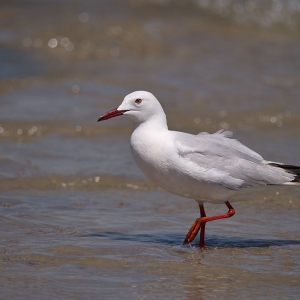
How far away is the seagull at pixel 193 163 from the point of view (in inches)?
243

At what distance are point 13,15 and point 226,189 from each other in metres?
9.74

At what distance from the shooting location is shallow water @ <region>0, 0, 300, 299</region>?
5.54 meters

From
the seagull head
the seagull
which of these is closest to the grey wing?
the seagull

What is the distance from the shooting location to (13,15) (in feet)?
49.2

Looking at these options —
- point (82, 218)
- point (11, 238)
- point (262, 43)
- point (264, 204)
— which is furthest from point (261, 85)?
point (11, 238)

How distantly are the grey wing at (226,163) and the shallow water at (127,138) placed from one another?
22cm

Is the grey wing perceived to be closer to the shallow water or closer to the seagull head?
the shallow water

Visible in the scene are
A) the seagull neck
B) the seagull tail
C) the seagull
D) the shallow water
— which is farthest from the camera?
the seagull tail

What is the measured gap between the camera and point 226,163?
6.36 meters

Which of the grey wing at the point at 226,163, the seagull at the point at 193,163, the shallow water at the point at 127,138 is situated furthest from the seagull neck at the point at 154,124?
the shallow water at the point at 127,138

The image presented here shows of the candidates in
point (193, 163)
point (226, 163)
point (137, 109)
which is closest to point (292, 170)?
point (226, 163)

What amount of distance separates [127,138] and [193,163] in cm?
400

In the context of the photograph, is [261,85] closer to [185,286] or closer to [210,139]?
[210,139]

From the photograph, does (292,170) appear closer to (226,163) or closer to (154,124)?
(226,163)
